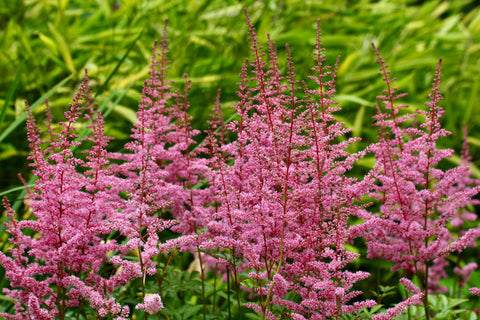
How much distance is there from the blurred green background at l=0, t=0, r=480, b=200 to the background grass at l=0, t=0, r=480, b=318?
2cm

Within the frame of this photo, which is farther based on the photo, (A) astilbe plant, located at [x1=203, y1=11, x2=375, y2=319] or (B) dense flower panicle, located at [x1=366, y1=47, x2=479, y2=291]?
(B) dense flower panicle, located at [x1=366, y1=47, x2=479, y2=291]

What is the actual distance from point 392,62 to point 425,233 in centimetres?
479

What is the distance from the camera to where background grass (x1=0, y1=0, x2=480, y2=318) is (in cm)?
501

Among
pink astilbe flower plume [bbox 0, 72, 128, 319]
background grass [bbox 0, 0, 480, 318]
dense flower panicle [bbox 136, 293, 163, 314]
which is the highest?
background grass [bbox 0, 0, 480, 318]

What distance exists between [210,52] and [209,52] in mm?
31

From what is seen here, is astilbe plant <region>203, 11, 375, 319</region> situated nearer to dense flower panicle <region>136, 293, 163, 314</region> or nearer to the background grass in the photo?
dense flower panicle <region>136, 293, 163, 314</region>

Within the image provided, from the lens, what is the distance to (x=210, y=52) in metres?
6.46

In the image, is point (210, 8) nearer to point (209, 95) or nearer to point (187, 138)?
point (209, 95)

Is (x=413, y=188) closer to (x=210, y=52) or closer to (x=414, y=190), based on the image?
(x=414, y=190)

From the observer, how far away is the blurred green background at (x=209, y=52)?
16.4 feet

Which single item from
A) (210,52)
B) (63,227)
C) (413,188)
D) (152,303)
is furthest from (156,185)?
(210,52)

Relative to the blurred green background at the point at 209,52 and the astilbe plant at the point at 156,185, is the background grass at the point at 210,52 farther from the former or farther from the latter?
the astilbe plant at the point at 156,185

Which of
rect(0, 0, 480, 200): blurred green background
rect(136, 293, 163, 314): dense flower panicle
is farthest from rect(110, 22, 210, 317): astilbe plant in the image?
rect(0, 0, 480, 200): blurred green background

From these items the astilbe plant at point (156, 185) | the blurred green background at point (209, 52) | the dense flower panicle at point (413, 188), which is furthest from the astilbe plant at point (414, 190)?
the blurred green background at point (209, 52)
